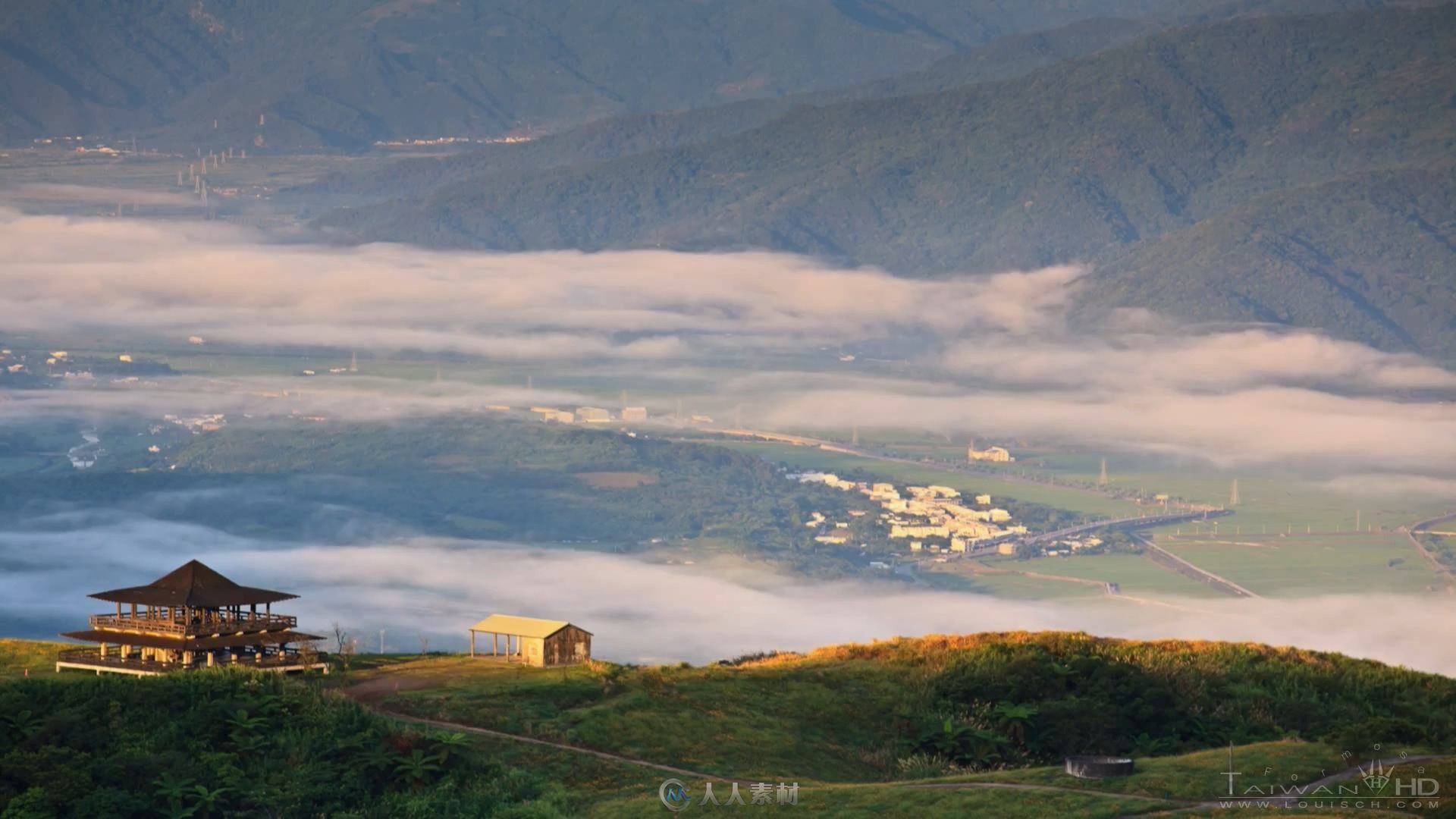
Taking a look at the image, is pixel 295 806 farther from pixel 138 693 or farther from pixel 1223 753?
pixel 1223 753

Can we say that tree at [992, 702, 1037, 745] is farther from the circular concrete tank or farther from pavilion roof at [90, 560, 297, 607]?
pavilion roof at [90, 560, 297, 607]

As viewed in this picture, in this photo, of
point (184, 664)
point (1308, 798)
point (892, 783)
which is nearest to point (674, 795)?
point (892, 783)

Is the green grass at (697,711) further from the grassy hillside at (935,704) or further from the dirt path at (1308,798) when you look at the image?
the dirt path at (1308,798)

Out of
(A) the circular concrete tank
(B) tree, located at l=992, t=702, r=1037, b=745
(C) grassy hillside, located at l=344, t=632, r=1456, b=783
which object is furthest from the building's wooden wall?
(A) the circular concrete tank

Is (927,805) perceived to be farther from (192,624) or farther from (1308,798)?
(192,624)

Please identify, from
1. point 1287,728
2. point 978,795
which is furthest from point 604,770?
point 1287,728
